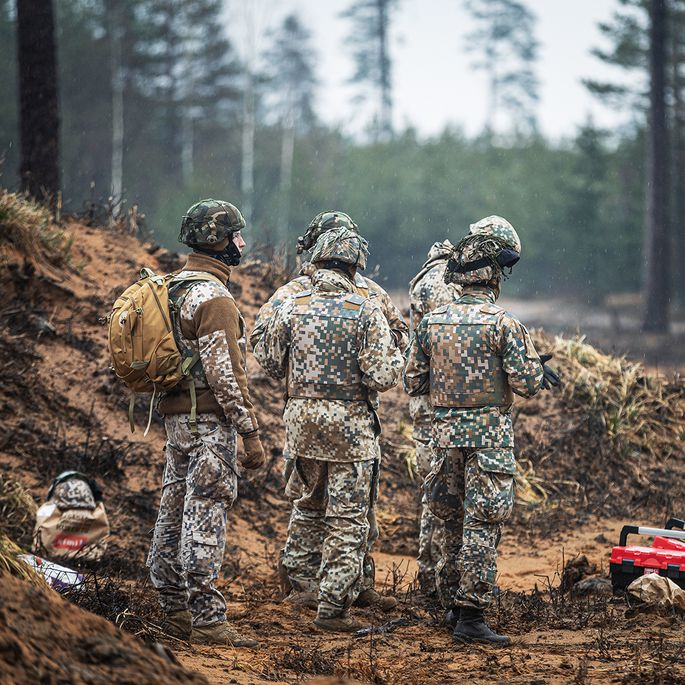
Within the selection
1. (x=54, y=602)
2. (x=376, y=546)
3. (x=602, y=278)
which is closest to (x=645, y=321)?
(x=602, y=278)

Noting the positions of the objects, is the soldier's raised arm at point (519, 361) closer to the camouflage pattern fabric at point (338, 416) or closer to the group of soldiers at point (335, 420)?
the group of soldiers at point (335, 420)

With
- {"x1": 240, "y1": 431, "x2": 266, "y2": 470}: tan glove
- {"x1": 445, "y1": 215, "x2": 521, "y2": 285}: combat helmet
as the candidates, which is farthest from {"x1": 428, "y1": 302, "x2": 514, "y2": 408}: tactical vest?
{"x1": 240, "y1": 431, "x2": 266, "y2": 470}: tan glove

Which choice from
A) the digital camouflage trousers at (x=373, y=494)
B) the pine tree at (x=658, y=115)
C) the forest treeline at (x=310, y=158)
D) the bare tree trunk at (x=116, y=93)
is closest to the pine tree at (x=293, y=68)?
the forest treeline at (x=310, y=158)

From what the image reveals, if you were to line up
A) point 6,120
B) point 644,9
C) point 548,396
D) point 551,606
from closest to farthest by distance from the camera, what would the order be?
point 551,606 < point 548,396 < point 644,9 < point 6,120

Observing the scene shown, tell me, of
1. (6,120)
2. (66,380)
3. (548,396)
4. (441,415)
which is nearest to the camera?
(441,415)

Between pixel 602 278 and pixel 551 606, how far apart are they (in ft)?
93.8

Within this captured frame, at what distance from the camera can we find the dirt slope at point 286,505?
5.16 meters

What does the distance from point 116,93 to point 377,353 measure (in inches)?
1392

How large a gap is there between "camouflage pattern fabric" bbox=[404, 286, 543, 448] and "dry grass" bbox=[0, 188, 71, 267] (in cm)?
572

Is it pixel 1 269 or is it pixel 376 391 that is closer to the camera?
pixel 376 391

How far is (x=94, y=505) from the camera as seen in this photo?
7234 millimetres

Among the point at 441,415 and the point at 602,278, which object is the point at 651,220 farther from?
the point at 441,415

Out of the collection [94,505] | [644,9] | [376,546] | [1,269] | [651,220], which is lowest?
[376,546]

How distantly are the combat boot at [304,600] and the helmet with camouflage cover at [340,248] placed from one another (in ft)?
6.94
